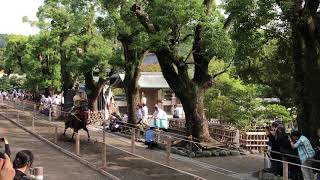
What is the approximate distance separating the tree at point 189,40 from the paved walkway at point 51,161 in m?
4.89

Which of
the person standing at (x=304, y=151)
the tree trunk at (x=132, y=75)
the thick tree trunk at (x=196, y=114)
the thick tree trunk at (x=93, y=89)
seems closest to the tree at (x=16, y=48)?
the thick tree trunk at (x=93, y=89)

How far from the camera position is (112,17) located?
81.1 feet

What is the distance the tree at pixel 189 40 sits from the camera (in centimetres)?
1711

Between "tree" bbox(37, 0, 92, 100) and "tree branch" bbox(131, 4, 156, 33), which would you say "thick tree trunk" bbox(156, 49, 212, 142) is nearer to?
"tree branch" bbox(131, 4, 156, 33)

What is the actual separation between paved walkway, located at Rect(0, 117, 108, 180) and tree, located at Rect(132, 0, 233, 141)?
16.0 ft

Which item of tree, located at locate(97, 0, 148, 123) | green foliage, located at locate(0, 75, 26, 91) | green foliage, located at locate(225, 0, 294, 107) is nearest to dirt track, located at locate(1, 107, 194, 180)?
green foliage, located at locate(225, 0, 294, 107)

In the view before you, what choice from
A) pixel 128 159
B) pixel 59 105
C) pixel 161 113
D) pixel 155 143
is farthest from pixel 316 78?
pixel 59 105

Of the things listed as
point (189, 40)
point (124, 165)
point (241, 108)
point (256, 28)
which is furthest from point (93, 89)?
point (256, 28)

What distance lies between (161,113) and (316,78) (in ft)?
37.4

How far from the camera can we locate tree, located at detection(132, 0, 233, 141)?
17.1m

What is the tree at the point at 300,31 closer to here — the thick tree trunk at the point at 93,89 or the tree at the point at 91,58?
the tree at the point at 91,58

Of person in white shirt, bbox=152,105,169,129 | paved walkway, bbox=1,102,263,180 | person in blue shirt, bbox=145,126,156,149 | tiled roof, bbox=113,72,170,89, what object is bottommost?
paved walkway, bbox=1,102,263,180

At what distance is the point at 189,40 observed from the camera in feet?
67.1

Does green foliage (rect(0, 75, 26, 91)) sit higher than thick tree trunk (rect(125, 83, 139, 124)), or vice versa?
green foliage (rect(0, 75, 26, 91))
